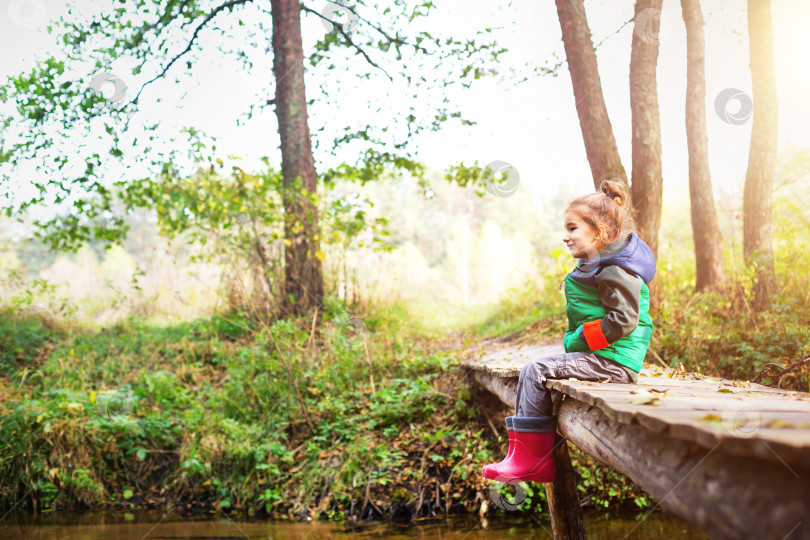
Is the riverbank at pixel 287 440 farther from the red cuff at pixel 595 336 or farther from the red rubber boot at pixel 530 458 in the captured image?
the red cuff at pixel 595 336

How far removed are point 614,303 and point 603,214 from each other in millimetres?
508

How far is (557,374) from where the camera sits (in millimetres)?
2945

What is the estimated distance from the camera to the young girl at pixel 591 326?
9.54ft

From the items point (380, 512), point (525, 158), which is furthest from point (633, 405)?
point (525, 158)

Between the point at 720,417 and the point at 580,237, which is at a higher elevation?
the point at 580,237

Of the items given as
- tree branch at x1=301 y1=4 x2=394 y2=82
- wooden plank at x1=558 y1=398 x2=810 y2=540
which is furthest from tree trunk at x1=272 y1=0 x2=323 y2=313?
wooden plank at x1=558 y1=398 x2=810 y2=540

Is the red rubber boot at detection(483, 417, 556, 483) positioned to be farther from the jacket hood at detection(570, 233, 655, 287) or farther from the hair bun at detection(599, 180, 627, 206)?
the hair bun at detection(599, 180, 627, 206)

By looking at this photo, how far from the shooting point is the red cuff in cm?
294

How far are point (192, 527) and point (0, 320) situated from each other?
6.21 meters

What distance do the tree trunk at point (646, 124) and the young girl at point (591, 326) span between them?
330cm

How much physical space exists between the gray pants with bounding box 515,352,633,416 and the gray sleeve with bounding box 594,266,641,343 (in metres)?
0.17

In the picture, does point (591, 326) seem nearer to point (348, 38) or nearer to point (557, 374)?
point (557, 374)

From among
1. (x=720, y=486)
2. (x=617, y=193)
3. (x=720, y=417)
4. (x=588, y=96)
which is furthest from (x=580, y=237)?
(x=588, y=96)

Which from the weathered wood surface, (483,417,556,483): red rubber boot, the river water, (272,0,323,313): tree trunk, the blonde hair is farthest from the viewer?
(272,0,323,313): tree trunk
